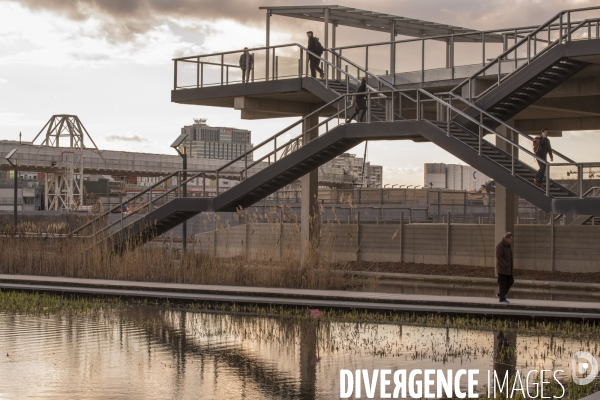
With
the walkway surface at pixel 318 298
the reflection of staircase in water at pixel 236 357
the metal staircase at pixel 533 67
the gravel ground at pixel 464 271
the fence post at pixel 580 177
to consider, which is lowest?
the reflection of staircase in water at pixel 236 357

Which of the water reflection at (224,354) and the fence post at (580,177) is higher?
the fence post at (580,177)

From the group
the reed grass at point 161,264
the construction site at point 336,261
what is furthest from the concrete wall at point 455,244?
the reed grass at point 161,264

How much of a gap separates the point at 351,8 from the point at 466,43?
4.42m

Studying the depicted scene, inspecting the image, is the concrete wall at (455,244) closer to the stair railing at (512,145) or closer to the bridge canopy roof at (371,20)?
the stair railing at (512,145)

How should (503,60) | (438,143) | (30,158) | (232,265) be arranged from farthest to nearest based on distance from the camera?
1. (30,158)
2. (503,60)
3. (438,143)
4. (232,265)

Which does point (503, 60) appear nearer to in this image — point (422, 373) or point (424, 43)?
point (424, 43)

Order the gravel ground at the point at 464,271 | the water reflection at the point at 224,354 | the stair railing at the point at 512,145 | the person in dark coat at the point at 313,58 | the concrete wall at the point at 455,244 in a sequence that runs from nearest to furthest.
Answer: the water reflection at the point at 224,354, the stair railing at the point at 512,145, the gravel ground at the point at 464,271, the concrete wall at the point at 455,244, the person in dark coat at the point at 313,58

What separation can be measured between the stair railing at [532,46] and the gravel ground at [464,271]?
20.7 ft

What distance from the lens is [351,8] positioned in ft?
111

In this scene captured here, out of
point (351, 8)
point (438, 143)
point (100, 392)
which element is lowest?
point (100, 392)

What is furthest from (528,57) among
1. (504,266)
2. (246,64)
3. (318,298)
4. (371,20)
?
(318,298)

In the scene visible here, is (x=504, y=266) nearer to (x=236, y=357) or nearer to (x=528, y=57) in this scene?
(x=236, y=357)

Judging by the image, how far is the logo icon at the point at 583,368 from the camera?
11648 mm

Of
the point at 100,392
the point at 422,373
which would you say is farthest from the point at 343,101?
the point at 100,392
